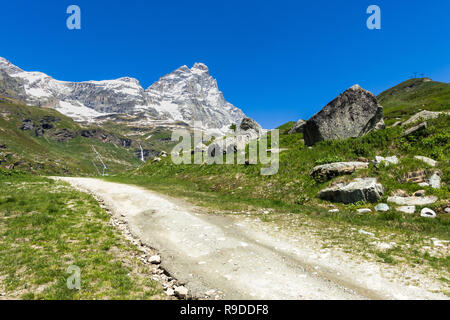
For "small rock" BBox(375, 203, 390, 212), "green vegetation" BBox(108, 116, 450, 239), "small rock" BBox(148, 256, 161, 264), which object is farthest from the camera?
"small rock" BBox(375, 203, 390, 212)

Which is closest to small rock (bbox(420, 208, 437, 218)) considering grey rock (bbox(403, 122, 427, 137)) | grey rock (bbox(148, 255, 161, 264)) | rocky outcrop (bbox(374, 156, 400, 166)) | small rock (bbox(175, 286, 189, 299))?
rocky outcrop (bbox(374, 156, 400, 166))

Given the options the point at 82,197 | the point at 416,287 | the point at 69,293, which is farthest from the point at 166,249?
the point at 82,197

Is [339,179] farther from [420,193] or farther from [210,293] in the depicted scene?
[210,293]

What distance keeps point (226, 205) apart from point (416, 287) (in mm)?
14625

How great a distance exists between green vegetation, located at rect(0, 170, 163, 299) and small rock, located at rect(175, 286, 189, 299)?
499mm

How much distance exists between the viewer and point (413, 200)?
15984mm

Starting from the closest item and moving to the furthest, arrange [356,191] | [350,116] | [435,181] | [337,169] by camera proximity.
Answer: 1. [435,181]
2. [356,191]
3. [337,169]
4. [350,116]

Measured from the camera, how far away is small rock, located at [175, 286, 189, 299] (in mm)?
7021

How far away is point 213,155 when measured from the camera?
43.2 m

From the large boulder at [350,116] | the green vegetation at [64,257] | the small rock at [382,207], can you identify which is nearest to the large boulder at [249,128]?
the large boulder at [350,116]

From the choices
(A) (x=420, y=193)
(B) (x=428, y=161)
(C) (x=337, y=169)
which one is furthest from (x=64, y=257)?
(B) (x=428, y=161)

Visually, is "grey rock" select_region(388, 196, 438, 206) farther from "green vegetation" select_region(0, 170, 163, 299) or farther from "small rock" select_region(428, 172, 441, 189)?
"green vegetation" select_region(0, 170, 163, 299)

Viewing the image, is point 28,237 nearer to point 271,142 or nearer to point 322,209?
point 322,209

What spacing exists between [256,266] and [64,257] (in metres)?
7.93
